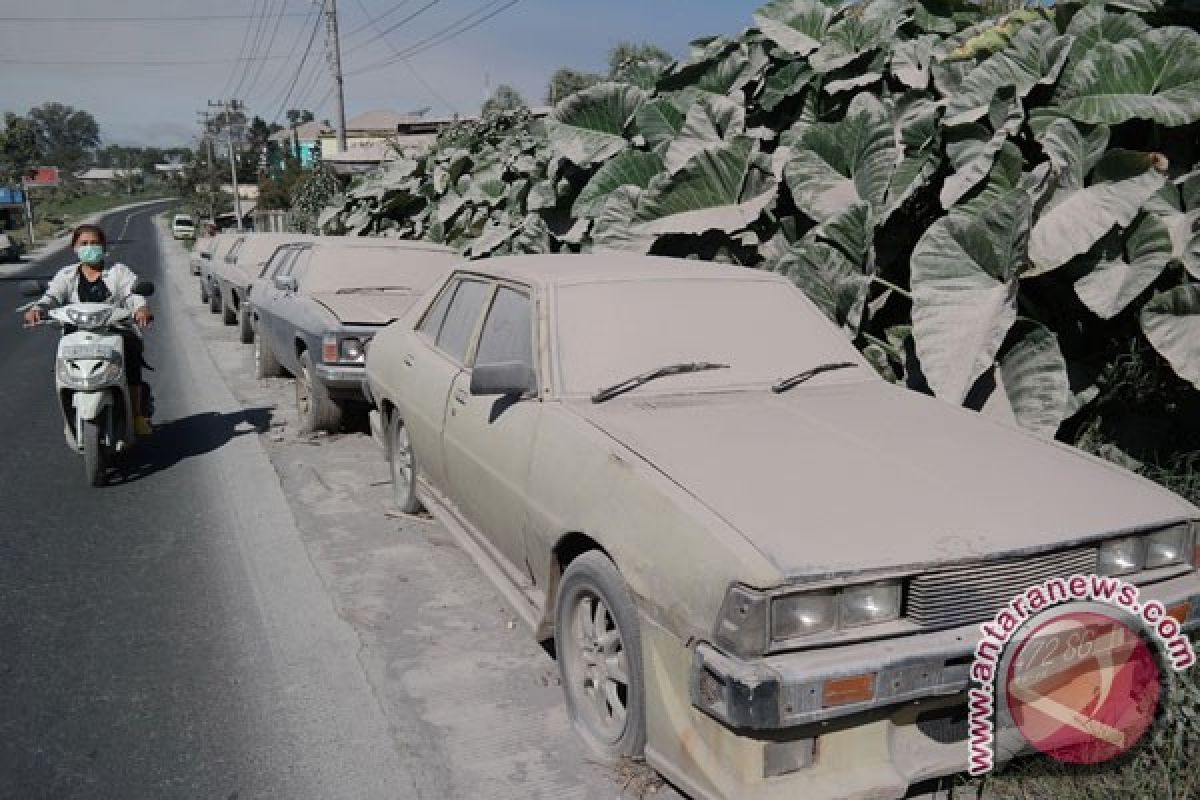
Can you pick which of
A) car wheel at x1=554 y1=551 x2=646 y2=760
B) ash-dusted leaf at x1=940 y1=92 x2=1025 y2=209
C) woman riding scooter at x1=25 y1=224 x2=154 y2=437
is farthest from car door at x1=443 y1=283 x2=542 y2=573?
woman riding scooter at x1=25 y1=224 x2=154 y2=437

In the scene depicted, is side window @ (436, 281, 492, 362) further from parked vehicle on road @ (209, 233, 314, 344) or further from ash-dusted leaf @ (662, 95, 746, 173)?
parked vehicle on road @ (209, 233, 314, 344)

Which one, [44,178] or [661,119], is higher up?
[44,178]

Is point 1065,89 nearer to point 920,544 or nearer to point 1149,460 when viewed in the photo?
point 1149,460

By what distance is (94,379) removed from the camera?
619 cm

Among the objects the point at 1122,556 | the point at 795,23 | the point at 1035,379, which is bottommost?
the point at 1122,556

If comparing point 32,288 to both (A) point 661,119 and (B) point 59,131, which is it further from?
(B) point 59,131

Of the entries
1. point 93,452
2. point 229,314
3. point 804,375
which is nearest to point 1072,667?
point 804,375

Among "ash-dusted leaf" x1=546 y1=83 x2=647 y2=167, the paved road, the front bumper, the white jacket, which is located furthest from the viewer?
"ash-dusted leaf" x1=546 y1=83 x2=647 y2=167

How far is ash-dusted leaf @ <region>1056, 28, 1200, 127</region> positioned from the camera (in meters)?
5.20

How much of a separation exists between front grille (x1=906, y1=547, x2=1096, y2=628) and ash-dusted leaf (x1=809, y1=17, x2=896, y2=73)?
5326 mm

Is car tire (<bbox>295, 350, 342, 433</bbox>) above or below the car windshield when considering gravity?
below

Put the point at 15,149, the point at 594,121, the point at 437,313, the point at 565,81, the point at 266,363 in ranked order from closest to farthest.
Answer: the point at 437,313
the point at 594,121
the point at 266,363
the point at 565,81
the point at 15,149

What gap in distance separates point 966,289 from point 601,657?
306cm

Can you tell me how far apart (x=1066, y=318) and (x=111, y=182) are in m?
168
